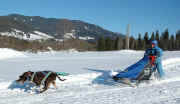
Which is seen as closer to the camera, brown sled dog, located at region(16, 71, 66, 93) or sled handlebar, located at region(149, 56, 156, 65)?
brown sled dog, located at region(16, 71, 66, 93)

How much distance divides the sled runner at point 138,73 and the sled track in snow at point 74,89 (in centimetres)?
26

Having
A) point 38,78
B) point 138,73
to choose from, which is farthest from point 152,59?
point 38,78

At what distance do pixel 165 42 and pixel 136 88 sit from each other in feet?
179

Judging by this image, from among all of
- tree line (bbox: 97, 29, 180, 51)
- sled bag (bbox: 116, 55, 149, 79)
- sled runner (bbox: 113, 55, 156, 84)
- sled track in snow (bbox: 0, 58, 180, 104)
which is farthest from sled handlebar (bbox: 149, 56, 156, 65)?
tree line (bbox: 97, 29, 180, 51)

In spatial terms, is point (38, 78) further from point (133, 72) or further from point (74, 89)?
point (133, 72)

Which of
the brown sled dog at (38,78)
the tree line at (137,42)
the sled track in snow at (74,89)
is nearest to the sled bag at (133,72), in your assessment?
the sled track in snow at (74,89)

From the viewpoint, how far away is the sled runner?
7371mm

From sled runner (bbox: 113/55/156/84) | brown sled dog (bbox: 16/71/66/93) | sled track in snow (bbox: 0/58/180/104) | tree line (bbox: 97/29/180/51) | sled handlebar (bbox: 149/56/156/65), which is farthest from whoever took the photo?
tree line (bbox: 97/29/180/51)

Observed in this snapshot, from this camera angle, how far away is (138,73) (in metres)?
7.40

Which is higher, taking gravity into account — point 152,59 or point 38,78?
point 152,59

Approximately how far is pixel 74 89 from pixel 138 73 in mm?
2299

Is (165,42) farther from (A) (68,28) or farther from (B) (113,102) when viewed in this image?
Answer: (B) (113,102)

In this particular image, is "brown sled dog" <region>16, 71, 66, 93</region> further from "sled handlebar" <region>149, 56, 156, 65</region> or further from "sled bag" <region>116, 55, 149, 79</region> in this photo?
"sled handlebar" <region>149, 56, 156, 65</region>

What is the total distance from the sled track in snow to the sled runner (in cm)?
26
